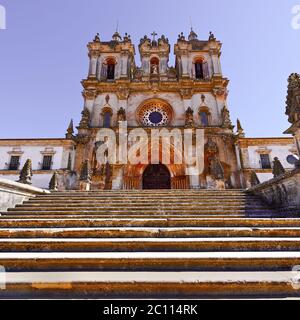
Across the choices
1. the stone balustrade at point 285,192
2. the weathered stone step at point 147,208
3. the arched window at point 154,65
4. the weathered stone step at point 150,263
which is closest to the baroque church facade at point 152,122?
the arched window at point 154,65

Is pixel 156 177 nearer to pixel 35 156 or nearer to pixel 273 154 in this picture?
pixel 273 154

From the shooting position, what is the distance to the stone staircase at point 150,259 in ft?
8.87

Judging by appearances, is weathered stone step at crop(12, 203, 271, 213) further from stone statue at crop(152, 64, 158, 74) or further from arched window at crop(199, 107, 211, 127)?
stone statue at crop(152, 64, 158, 74)

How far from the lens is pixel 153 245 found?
12.1 ft

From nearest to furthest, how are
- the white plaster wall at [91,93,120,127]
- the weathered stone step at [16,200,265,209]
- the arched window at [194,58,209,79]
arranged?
the weathered stone step at [16,200,265,209] → the white plaster wall at [91,93,120,127] → the arched window at [194,58,209,79]

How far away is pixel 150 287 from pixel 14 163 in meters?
23.4

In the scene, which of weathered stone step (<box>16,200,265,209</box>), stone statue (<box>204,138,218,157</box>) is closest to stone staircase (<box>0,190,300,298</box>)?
weathered stone step (<box>16,200,265,209</box>)

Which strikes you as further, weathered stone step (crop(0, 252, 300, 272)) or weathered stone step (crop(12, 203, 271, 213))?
weathered stone step (crop(12, 203, 271, 213))

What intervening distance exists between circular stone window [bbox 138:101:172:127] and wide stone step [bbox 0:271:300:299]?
60.5 feet

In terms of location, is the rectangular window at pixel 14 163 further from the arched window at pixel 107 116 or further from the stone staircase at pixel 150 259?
the stone staircase at pixel 150 259

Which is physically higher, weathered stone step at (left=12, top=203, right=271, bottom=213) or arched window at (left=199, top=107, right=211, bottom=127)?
arched window at (left=199, top=107, right=211, bottom=127)

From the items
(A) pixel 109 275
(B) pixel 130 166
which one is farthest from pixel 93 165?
(A) pixel 109 275

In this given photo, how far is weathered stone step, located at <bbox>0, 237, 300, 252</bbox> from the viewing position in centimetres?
364
